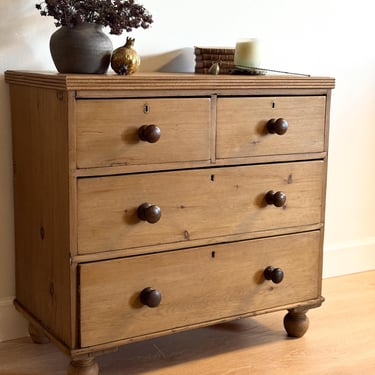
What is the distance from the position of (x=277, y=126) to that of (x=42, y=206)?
0.70 meters

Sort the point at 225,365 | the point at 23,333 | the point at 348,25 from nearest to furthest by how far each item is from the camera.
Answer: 1. the point at 225,365
2. the point at 23,333
3. the point at 348,25

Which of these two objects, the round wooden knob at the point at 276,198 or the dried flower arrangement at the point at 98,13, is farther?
the round wooden knob at the point at 276,198

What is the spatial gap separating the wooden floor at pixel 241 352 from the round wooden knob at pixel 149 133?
700 millimetres

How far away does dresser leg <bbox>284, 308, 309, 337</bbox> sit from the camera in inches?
91.8

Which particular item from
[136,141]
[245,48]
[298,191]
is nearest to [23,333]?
[136,141]

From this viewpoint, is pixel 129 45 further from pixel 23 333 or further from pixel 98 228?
pixel 23 333

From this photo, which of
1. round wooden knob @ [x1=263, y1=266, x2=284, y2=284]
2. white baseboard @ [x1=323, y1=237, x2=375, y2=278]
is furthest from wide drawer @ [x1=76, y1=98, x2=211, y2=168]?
white baseboard @ [x1=323, y1=237, x2=375, y2=278]

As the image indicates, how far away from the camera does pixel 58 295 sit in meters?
1.97

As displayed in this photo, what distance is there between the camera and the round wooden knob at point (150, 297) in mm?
1967

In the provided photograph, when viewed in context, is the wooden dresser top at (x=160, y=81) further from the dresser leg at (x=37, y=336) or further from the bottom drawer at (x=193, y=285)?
the dresser leg at (x=37, y=336)

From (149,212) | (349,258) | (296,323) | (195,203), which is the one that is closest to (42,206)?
(149,212)

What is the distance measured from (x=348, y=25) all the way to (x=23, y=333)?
1.67 meters

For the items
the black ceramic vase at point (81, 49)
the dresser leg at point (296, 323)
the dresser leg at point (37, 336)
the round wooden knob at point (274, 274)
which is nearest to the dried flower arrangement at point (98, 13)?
the black ceramic vase at point (81, 49)

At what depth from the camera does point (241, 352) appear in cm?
225
